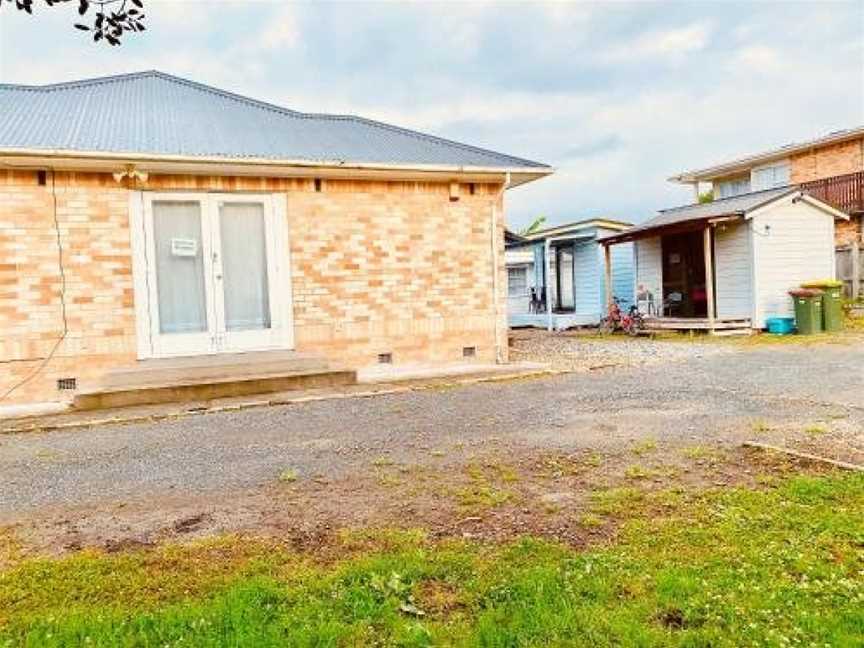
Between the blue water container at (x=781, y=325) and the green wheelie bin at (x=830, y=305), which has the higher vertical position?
the green wheelie bin at (x=830, y=305)

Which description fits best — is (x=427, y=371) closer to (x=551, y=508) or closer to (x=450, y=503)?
(x=450, y=503)

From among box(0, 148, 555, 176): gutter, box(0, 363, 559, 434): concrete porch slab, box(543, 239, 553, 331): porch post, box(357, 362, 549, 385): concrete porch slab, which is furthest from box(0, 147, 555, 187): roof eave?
box(543, 239, 553, 331): porch post

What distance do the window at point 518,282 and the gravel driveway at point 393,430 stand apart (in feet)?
57.2

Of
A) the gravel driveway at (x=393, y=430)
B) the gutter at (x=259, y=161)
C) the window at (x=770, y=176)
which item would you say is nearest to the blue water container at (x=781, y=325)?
the gravel driveway at (x=393, y=430)

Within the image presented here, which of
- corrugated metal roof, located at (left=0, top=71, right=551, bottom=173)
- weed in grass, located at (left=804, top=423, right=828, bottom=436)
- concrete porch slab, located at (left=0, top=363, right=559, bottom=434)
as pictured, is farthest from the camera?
corrugated metal roof, located at (left=0, top=71, right=551, bottom=173)

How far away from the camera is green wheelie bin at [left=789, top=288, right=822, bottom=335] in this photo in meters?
14.4

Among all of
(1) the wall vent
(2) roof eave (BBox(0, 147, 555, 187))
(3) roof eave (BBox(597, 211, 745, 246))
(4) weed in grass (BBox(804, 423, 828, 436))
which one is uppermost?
(2) roof eave (BBox(0, 147, 555, 187))

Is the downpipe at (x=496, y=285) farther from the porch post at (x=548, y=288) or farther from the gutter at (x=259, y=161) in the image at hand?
the porch post at (x=548, y=288)

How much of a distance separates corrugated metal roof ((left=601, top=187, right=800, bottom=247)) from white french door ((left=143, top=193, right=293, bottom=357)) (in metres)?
10.4

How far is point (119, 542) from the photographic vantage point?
3.38m

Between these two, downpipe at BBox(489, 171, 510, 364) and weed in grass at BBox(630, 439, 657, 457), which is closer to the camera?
weed in grass at BBox(630, 439, 657, 457)

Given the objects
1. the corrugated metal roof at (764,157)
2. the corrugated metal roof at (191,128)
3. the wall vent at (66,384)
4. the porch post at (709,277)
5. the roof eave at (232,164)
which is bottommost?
the wall vent at (66,384)

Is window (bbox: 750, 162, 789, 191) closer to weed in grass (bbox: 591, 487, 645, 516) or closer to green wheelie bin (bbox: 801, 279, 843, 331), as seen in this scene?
green wheelie bin (bbox: 801, 279, 843, 331)

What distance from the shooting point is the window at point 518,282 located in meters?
26.1
